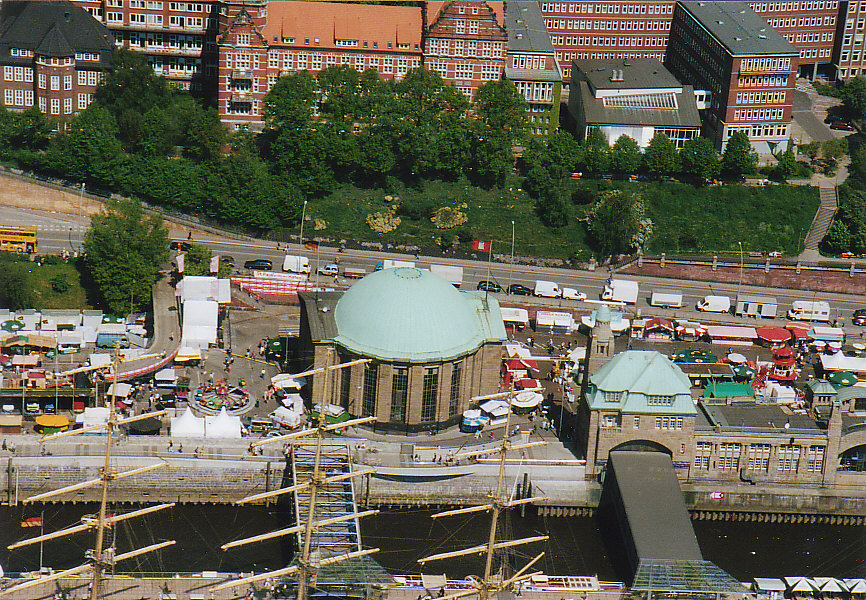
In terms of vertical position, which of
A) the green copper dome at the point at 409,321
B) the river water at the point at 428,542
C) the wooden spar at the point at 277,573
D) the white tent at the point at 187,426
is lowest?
the river water at the point at 428,542

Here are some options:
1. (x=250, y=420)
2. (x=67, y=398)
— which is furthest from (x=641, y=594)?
(x=67, y=398)

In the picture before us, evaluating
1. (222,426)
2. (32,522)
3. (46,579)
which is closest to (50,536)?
(46,579)

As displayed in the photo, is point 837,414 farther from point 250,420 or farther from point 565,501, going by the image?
point 250,420

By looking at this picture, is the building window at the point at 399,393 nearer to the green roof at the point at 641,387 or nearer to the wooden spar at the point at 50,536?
the green roof at the point at 641,387

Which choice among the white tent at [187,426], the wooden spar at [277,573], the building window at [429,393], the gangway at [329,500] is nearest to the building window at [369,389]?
the building window at [429,393]

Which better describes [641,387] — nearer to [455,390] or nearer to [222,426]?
[455,390]

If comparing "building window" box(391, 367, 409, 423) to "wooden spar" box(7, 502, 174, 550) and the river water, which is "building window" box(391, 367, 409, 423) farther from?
"wooden spar" box(7, 502, 174, 550)

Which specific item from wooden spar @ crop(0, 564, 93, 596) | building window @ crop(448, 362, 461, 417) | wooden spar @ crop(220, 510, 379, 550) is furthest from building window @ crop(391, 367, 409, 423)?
wooden spar @ crop(0, 564, 93, 596)
